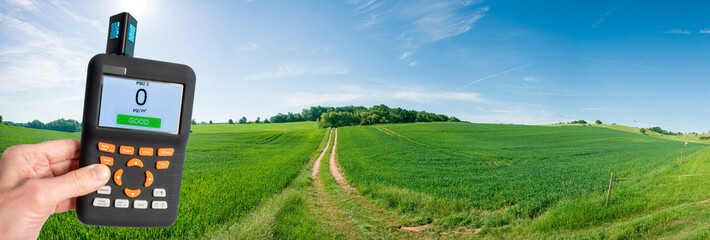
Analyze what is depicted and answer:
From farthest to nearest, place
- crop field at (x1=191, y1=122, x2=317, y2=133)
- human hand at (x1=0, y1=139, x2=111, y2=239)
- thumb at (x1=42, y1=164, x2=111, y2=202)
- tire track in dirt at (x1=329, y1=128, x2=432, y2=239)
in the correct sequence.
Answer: crop field at (x1=191, y1=122, x2=317, y2=133), tire track in dirt at (x1=329, y1=128, x2=432, y2=239), thumb at (x1=42, y1=164, x2=111, y2=202), human hand at (x1=0, y1=139, x2=111, y2=239)

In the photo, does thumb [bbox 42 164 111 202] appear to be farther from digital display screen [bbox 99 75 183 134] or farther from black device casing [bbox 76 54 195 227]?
digital display screen [bbox 99 75 183 134]

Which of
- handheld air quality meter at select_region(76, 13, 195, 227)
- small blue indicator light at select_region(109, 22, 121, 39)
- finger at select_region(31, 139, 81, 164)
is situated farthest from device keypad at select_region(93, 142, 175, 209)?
small blue indicator light at select_region(109, 22, 121, 39)

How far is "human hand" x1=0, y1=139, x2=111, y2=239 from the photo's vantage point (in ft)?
6.36

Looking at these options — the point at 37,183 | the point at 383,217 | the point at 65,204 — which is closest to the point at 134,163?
the point at 37,183

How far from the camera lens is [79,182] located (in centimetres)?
220

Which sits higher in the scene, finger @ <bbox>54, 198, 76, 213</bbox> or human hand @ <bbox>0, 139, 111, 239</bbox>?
human hand @ <bbox>0, 139, 111, 239</bbox>

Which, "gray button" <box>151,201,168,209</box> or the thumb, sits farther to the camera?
"gray button" <box>151,201,168,209</box>

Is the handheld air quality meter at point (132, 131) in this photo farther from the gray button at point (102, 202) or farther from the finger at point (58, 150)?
the finger at point (58, 150)

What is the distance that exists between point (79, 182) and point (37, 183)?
0.23 meters

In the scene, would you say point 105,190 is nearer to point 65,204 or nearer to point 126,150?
point 126,150

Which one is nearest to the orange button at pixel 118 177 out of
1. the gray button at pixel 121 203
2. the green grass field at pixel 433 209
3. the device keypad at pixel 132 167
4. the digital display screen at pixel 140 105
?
the device keypad at pixel 132 167

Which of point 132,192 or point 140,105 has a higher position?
point 140,105

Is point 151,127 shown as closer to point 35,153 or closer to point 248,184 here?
point 35,153

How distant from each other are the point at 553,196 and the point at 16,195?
11354 mm
